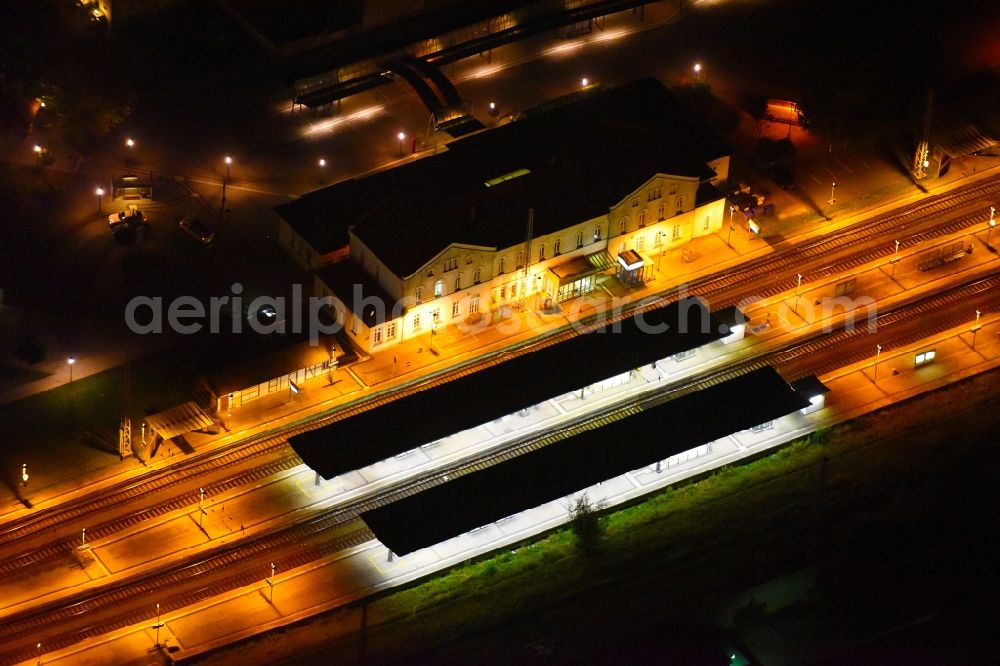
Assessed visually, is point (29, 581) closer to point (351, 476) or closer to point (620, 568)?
point (351, 476)

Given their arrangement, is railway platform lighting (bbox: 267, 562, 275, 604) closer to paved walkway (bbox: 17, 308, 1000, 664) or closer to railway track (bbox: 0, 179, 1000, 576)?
paved walkway (bbox: 17, 308, 1000, 664)

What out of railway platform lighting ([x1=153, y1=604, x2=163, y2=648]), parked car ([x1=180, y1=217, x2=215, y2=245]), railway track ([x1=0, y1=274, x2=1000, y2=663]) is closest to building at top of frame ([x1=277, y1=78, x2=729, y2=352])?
parked car ([x1=180, y1=217, x2=215, y2=245])

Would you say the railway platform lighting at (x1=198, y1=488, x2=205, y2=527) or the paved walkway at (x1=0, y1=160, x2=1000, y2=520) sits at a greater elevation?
the paved walkway at (x1=0, y1=160, x2=1000, y2=520)

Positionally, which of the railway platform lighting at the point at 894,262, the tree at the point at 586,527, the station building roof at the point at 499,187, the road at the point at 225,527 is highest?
the station building roof at the point at 499,187

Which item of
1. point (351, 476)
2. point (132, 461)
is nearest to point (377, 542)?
point (351, 476)

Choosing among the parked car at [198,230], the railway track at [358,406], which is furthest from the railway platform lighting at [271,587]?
the parked car at [198,230]

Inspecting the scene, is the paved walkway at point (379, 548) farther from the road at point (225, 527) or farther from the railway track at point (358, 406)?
the railway track at point (358, 406)
